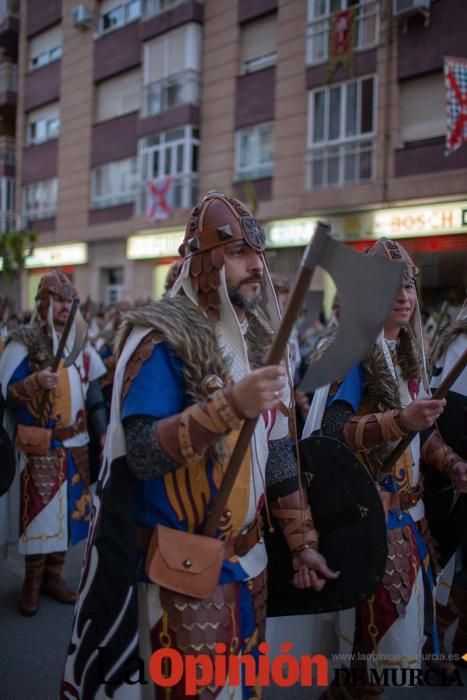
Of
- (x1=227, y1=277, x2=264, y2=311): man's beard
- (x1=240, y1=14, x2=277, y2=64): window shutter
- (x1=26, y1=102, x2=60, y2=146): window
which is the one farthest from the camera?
(x1=26, y1=102, x2=60, y2=146): window

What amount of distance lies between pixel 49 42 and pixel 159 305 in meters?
25.1

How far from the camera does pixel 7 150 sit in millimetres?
25875

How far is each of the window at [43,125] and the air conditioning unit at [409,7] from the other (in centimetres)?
1331

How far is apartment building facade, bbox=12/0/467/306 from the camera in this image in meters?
14.1

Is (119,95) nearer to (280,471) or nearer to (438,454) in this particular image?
(438,454)

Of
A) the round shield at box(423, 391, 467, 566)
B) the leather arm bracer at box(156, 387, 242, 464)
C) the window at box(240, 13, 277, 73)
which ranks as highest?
the window at box(240, 13, 277, 73)

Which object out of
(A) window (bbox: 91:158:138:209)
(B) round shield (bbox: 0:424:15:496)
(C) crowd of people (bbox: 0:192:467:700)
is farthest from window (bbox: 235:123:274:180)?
(C) crowd of people (bbox: 0:192:467:700)

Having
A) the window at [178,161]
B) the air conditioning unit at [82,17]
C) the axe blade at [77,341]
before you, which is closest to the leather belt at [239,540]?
the axe blade at [77,341]

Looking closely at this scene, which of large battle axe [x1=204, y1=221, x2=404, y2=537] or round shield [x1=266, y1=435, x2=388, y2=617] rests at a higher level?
large battle axe [x1=204, y1=221, x2=404, y2=537]

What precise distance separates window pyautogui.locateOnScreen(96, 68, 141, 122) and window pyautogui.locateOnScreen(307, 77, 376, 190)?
22.7 ft

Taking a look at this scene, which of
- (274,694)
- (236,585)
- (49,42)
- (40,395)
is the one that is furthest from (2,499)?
(49,42)

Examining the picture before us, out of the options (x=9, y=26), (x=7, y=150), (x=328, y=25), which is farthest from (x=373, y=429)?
(x=9, y=26)

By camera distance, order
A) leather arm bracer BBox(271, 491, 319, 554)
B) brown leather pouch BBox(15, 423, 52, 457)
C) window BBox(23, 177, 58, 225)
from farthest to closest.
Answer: window BBox(23, 177, 58, 225), brown leather pouch BBox(15, 423, 52, 457), leather arm bracer BBox(271, 491, 319, 554)

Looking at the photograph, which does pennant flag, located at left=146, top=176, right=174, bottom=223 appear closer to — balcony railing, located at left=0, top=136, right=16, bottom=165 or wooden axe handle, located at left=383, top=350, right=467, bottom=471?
balcony railing, located at left=0, top=136, right=16, bottom=165
